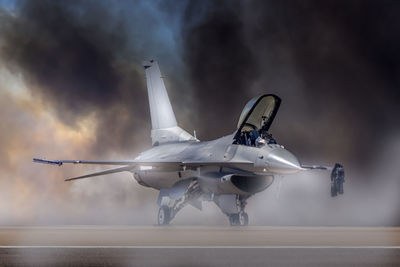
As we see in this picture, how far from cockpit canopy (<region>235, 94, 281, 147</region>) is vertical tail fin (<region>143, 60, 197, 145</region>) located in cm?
740

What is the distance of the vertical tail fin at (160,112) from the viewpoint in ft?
130

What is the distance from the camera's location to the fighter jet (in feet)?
100

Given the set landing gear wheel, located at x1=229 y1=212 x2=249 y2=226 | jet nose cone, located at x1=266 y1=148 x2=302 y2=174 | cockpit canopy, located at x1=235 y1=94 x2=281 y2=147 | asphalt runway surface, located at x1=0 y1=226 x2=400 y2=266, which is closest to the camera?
asphalt runway surface, located at x1=0 y1=226 x2=400 y2=266

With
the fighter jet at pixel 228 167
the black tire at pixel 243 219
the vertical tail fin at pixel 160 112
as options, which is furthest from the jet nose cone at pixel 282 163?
the vertical tail fin at pixel 160 112

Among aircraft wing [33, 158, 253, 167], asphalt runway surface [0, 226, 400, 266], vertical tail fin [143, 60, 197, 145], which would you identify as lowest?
asphalt runway surface [0, 226, 400, 266]

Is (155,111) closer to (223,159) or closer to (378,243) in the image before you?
(223,159)

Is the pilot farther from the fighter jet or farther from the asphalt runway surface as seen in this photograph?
the asphalt runway surface

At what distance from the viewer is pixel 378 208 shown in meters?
35.2

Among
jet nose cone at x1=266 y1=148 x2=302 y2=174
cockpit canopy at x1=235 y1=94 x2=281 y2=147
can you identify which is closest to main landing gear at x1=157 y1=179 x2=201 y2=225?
cockpit canopy at x1=235 y1=94 x2=281 y2=147

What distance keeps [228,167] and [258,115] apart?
9.15ft

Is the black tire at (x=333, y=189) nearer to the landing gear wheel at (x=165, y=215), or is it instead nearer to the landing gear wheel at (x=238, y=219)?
the landing gear wheel at (x=238, y=219)

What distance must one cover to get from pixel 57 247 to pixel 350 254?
6865 mm

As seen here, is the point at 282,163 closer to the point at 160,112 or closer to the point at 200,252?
the point at 160,112

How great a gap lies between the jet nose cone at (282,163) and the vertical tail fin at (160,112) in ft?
29.9
